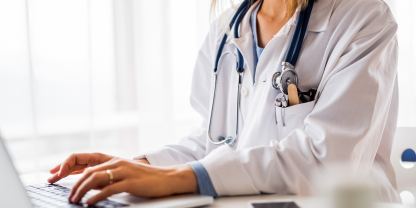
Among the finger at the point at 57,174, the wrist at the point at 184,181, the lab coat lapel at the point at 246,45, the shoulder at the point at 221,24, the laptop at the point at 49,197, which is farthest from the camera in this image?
the shoulder at the point at 221,24

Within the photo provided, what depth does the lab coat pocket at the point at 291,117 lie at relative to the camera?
0.87 metres

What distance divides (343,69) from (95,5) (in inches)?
51.5

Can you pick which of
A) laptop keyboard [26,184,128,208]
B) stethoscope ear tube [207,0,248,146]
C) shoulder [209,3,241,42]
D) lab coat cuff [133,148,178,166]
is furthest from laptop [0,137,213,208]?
shoulder [209,3,241,42]

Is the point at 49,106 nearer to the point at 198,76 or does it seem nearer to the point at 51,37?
the point at 51,37

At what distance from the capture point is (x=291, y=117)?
902 mm

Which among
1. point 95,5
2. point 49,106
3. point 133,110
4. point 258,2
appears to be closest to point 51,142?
point 49,106

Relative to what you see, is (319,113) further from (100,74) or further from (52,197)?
(100,74)

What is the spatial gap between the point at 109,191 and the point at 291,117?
51 centimetres

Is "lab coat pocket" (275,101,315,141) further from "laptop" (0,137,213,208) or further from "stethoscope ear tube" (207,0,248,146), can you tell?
"laptop" (0,137,213,208)

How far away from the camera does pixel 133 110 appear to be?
6.64 ft

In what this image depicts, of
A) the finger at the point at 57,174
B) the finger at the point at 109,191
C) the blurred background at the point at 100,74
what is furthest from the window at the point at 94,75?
the finger at the point at 109,191

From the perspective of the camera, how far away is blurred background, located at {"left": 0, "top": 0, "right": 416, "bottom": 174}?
1.40 m

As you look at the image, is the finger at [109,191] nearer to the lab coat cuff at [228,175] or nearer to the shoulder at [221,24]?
the lab coat cuff at [228,175]

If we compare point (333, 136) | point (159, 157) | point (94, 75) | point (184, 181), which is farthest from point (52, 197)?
point (94, 75)
